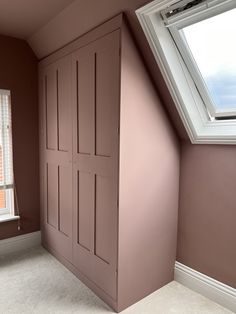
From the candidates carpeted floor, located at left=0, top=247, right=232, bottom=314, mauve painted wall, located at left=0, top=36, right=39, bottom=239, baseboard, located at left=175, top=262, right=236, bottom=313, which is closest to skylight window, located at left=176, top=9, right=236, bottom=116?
baseboard, located at left=175, top=262, right=236, bottom=313

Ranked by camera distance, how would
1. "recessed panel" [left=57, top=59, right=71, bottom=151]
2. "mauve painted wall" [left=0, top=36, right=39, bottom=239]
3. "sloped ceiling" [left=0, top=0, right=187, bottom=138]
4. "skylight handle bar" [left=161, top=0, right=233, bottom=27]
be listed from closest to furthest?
"skylight handle bar" [left=161, top=0, right=233, bottom=27], "sloped ceiling" [left=0, top=0, right=187, bottom=138], "recessed panel" [left=57, top=59, right=71, bottom=151], "mauve painted wall" [left=0, top=36, right=39, bottom=239]

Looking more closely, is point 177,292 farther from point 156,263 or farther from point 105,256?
point 105,256

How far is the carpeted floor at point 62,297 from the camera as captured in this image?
1.83 m

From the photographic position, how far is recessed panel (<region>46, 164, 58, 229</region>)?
2.55 meters

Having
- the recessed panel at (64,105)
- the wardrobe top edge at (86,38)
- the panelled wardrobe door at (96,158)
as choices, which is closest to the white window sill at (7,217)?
the panelled wardrobe door at (96,158)

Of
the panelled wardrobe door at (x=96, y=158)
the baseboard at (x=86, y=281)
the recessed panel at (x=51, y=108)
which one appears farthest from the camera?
the recessed panel at (x=51, y=108)

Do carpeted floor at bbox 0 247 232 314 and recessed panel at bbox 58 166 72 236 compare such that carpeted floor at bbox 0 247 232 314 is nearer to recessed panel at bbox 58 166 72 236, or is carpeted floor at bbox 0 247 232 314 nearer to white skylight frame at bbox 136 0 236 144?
recessed panel at bbox 58 166 72 236

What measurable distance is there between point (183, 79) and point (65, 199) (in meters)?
1.50

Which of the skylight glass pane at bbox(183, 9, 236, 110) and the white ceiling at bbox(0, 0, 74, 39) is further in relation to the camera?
the white ceiling at bbox(0, 0, 74, 39)

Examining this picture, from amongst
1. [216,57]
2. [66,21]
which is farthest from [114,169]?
[66,21]

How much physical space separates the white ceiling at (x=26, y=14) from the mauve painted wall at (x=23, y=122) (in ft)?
0.77

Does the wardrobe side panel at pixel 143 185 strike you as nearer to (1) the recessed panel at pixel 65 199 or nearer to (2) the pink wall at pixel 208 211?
(2) the pink wall at pixel 208 211

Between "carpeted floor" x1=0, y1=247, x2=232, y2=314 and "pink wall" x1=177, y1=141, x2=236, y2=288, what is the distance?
10.4 inches

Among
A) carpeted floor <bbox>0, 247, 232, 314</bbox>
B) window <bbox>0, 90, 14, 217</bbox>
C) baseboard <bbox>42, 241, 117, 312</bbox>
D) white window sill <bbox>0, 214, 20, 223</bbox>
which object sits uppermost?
window <bbox>0, 90, 14, 217</bbox>
